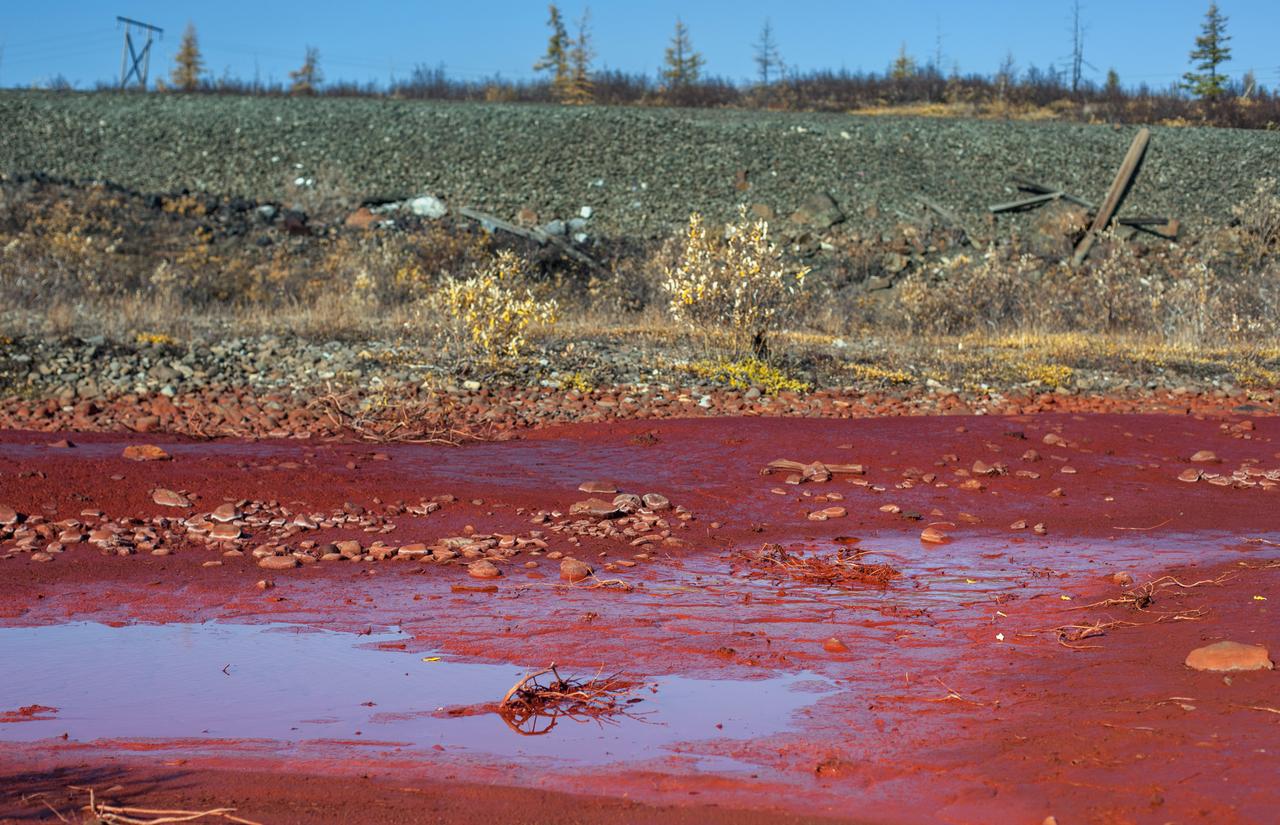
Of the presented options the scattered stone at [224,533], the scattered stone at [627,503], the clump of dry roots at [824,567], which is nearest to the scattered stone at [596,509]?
the scattered stone at [627,503]

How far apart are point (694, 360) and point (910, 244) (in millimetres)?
10546

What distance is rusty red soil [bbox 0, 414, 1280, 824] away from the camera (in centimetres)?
344

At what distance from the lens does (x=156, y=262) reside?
18.7 metres

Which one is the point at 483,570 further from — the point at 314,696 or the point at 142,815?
the point at 142,815

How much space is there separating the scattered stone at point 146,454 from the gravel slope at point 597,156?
48.4 ft

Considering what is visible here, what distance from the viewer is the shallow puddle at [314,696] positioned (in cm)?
395

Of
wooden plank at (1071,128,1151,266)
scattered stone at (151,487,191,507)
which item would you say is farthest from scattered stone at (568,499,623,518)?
wooden plank at (1071,128,1151,266)

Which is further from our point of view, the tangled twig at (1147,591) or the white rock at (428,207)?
the white rock at (428,207)

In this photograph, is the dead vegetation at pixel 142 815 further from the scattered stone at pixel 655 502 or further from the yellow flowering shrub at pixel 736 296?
the yellow flowering shrub at pixel 736 296

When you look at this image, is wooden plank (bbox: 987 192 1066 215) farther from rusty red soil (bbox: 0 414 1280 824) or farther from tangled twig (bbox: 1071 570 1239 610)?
tangled twig (bbox: 1071 570 1239 610)

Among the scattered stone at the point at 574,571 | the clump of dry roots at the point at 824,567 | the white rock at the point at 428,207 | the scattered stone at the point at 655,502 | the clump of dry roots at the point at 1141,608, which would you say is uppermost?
the white rock at the point at 428,207

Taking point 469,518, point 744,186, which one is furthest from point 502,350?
point 744,186

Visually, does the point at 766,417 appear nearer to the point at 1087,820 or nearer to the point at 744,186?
the point at 1087,820

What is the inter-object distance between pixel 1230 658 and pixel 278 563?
421 cm
